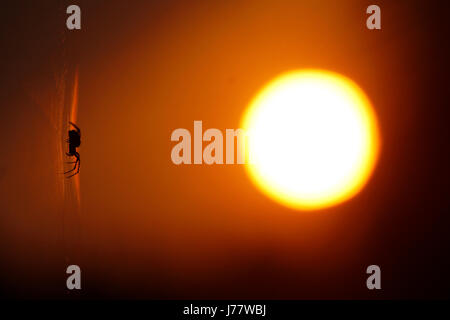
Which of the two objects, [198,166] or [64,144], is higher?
[64,144]

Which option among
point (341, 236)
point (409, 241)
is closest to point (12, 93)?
point (341, 236)

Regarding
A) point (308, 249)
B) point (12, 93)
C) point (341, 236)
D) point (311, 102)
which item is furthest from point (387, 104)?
point (12, 93)

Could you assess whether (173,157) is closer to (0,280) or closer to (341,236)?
(341,236)

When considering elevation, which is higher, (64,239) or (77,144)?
(77,144)

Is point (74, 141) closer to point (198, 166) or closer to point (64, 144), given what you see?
point (64, 144)

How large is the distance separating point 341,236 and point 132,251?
1.19 meters

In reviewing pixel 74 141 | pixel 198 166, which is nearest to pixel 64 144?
pixel 74 141

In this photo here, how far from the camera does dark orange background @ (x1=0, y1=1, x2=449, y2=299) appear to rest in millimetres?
1698

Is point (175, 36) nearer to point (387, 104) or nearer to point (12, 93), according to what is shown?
point (12, 93)

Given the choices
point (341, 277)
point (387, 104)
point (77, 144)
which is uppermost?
point (387, 104)

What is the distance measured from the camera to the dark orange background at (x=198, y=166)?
1698 millimetres

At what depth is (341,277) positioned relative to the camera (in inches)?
69.6

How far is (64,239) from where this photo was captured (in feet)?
5.70

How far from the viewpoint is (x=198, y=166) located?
1752mm
